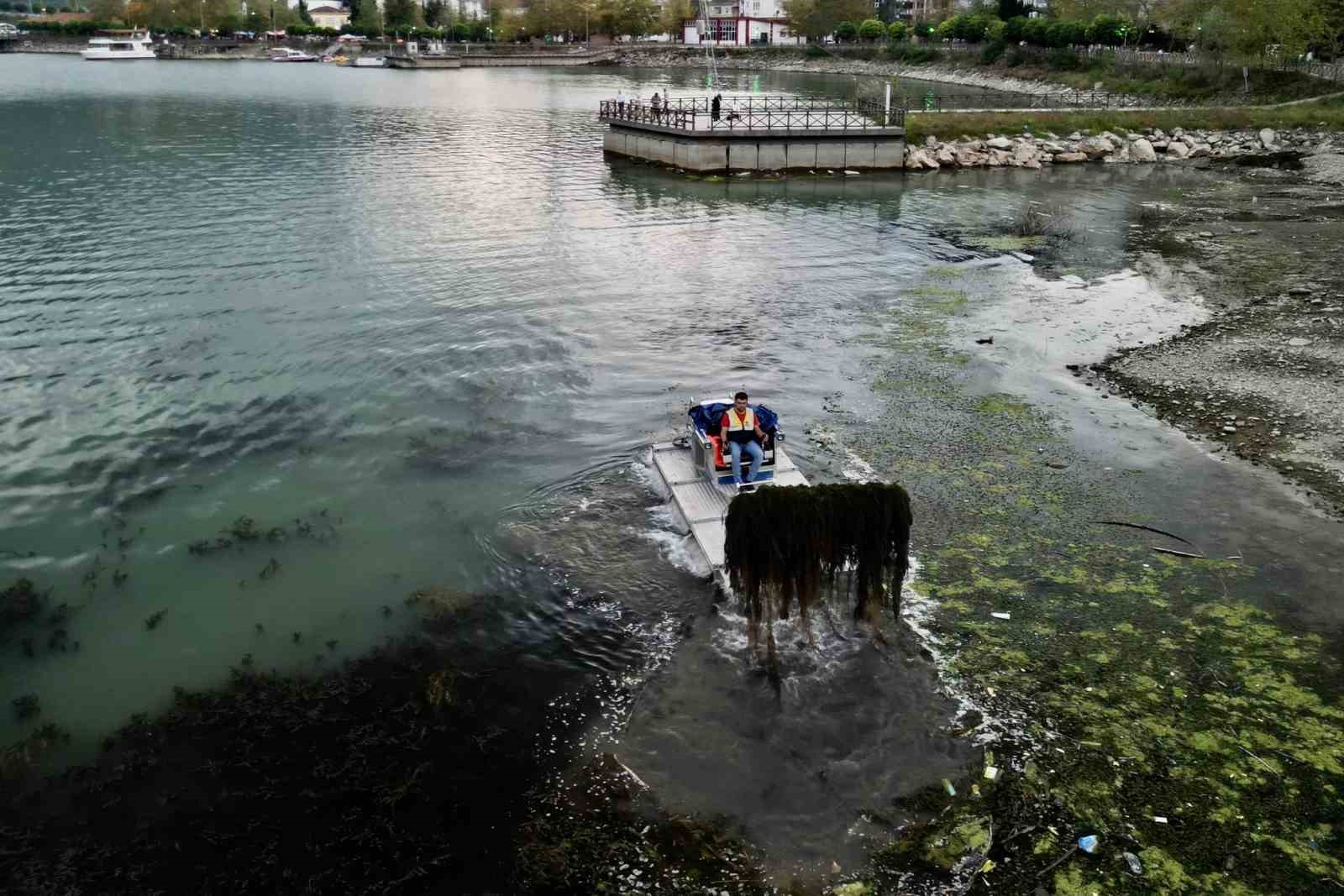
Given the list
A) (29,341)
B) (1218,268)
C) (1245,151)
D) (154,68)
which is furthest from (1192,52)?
(154,68)

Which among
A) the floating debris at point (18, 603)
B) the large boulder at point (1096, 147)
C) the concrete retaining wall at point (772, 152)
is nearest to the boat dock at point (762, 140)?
the concrete retaining wall at point (772, 152)

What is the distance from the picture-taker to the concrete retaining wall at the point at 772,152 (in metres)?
55.2

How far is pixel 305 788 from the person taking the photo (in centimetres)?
1106

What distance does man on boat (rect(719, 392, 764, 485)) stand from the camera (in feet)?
53.5

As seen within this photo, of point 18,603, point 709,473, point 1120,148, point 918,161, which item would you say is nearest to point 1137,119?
point 1120,148

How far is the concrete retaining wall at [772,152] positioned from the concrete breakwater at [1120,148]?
2.04 meters

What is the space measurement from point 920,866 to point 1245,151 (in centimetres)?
6866

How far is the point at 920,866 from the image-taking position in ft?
32.3

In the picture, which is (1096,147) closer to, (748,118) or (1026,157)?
(1026,157)

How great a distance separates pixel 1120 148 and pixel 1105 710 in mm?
61114

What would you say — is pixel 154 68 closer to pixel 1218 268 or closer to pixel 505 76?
pixel 505 76

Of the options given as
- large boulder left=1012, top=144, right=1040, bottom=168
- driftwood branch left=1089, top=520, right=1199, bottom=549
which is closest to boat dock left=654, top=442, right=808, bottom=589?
driftwood branch left=1089, top=520, right=1199, bottom=549

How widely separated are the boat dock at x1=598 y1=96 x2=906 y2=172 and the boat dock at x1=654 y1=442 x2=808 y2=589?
131 feet

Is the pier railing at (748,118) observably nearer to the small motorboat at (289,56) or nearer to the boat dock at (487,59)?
the boat dock at (487,59)
